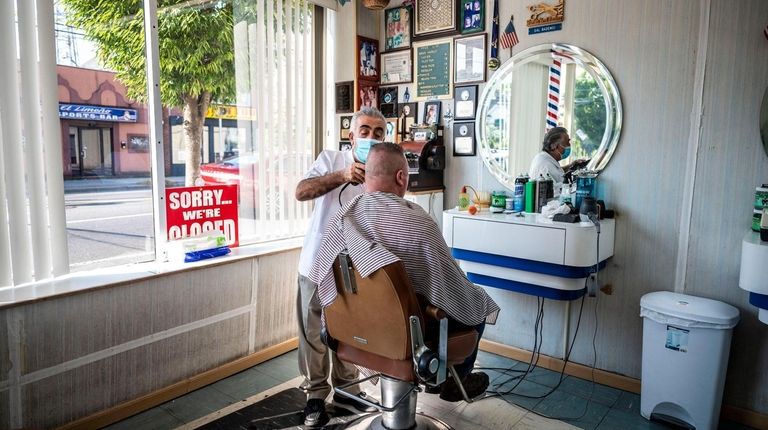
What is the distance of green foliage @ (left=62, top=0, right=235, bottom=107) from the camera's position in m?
2.46

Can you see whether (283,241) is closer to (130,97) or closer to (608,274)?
(130,97)

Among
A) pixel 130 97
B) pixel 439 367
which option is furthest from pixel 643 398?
pixel 130 97

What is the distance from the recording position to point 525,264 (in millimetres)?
2570

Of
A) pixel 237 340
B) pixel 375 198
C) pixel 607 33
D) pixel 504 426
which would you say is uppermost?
pixel 607 33

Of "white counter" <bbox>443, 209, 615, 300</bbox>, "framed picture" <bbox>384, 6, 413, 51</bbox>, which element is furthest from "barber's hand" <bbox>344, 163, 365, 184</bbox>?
"framed picture" <bbox>384, 6, 413, 51</bbox>

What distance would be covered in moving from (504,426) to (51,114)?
2531mm

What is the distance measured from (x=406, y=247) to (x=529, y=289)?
3.69ft

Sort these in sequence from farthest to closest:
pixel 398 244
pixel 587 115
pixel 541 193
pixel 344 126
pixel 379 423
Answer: pixel 344 126, pixel 541 193, pixel 587 115, pixel 379 423, pixel 398 244

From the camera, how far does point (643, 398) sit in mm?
2424

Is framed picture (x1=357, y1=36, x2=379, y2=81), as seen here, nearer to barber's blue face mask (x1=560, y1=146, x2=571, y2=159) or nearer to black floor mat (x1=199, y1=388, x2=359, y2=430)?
barber's blue face mask (x1=560, y1=146, x2=571, y2=159)

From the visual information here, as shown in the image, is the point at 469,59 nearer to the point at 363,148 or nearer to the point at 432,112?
the point at 432,112

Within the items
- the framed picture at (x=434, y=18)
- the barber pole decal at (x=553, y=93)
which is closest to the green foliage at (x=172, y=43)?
the framed picture at (x=434, y=18)

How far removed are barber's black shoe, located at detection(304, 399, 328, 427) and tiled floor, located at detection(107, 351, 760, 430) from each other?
1.29 ft

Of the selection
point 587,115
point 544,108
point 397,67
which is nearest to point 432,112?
point 397,67
